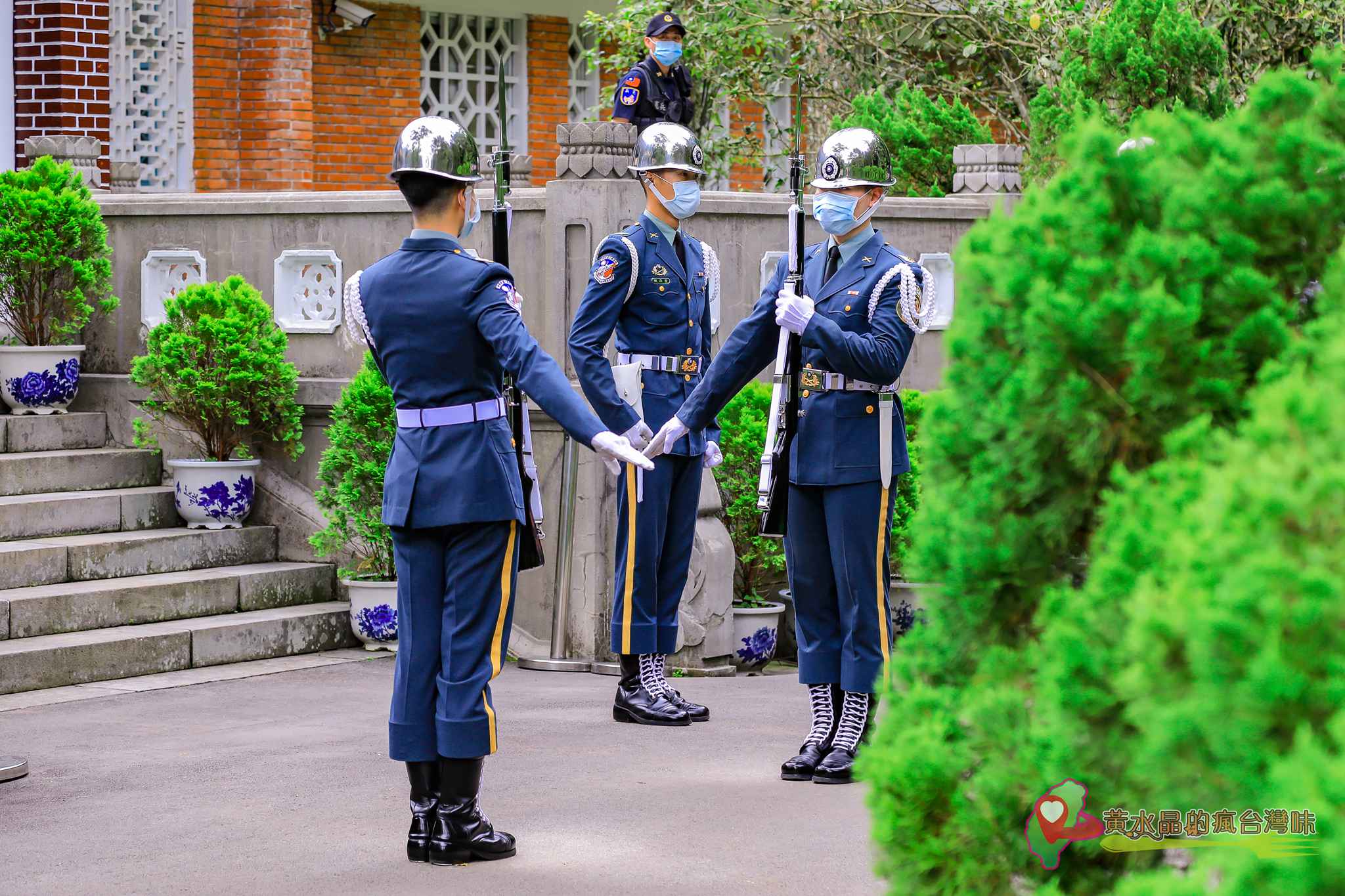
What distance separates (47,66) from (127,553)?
16.0 feet

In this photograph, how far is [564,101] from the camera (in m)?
15.9

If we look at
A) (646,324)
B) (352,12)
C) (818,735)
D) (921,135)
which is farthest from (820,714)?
(352,12)

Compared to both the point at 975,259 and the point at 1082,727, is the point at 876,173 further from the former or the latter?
the point at 1082,727

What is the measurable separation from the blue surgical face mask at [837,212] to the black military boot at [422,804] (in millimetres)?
2176

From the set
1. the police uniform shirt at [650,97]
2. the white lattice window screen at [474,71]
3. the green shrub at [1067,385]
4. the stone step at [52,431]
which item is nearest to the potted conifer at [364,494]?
the stone step at [52,431]

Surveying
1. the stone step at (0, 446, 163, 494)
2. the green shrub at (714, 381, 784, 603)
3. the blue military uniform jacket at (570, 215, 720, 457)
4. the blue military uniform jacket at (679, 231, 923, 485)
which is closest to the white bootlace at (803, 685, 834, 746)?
the blue military uniform jacket at (679, 231, 923, 485)

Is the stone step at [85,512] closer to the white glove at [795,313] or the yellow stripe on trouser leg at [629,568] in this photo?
the yellow stripe on trouser leg at [629,568]

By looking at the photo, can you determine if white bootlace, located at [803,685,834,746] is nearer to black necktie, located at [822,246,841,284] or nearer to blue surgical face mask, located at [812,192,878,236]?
black necktie, located at [822,246,841,284]

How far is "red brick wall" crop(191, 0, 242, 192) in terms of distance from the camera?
12953mm

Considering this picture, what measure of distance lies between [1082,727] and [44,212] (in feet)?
24.6

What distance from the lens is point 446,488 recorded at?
4.54 metres

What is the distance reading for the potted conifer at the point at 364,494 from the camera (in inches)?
307

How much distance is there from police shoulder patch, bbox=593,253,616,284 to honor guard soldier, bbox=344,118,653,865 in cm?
172

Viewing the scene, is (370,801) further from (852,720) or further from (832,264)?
(832,264)
